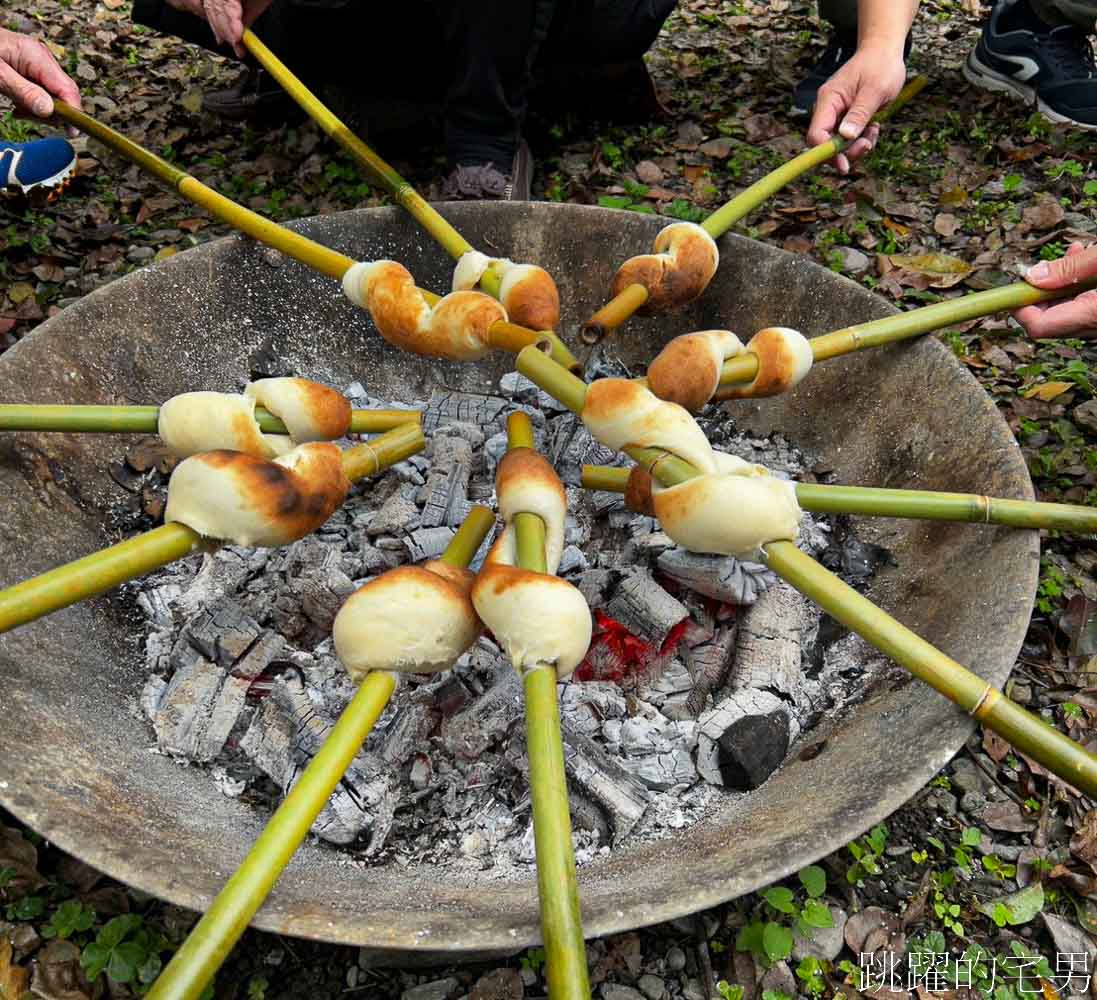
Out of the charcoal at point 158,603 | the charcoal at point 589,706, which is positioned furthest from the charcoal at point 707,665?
the charcoal at point 158,603

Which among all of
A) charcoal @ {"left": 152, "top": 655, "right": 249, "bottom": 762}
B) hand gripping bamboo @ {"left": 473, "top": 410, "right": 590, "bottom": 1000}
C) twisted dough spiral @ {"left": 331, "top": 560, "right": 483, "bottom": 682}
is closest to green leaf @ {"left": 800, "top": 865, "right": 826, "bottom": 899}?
hand gripping bamboo @ {"left": 473, "top": 410, "right": 590, "bottom": 1000}

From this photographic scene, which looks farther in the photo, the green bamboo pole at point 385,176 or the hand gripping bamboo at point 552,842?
the green bamboo pole at point 385,176

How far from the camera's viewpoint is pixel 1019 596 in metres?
1.39

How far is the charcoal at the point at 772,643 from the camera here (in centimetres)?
167

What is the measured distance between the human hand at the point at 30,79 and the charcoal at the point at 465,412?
1.16 metres

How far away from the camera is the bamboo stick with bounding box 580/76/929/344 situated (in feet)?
5.31

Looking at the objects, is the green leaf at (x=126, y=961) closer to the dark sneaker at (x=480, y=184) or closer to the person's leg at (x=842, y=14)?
the dark sneaker at (x=480, y=184)

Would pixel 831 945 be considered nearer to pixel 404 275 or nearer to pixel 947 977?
pixel 947 977

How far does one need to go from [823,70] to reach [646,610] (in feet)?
10.8

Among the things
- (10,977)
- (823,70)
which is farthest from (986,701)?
(823,70)

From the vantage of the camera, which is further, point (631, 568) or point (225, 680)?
point (631, 568)

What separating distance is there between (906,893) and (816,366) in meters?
1.20

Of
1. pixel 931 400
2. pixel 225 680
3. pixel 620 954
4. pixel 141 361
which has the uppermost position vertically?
pixel 931 400

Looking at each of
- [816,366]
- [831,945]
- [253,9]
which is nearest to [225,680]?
[831,945]
